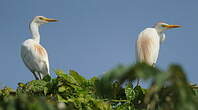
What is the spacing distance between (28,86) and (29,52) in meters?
2.80

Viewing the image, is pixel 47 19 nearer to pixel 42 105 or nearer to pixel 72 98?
pixel 72 98

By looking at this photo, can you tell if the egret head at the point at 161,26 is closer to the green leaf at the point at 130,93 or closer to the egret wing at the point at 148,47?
the egret wing at the point at 148,47

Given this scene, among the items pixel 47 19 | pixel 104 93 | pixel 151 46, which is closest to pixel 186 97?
pixel 104 93

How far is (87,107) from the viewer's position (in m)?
4.55

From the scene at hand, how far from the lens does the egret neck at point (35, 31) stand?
328 inches

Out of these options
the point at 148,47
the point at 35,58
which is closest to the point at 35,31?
the point at 35,58

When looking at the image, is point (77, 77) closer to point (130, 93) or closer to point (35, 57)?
point (130, 93)

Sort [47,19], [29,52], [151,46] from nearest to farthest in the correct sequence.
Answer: [151,46], [29,52], [47,19]

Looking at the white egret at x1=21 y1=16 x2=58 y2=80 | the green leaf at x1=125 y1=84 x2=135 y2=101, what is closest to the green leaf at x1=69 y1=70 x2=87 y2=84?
the green leaf at x1=125 y1=84 x2=135 y2=101

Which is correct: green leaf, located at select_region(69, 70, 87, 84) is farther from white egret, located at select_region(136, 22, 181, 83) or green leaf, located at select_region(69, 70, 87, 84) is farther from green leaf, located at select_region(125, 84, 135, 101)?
white egret, located at select_region(136, 22, 181, 83)

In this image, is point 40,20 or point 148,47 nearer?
point 148,47

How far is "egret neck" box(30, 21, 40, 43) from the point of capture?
27.4 ft

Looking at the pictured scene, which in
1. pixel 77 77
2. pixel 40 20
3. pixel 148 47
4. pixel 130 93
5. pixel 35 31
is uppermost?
pixel 40 20

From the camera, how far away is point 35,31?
8477mm
